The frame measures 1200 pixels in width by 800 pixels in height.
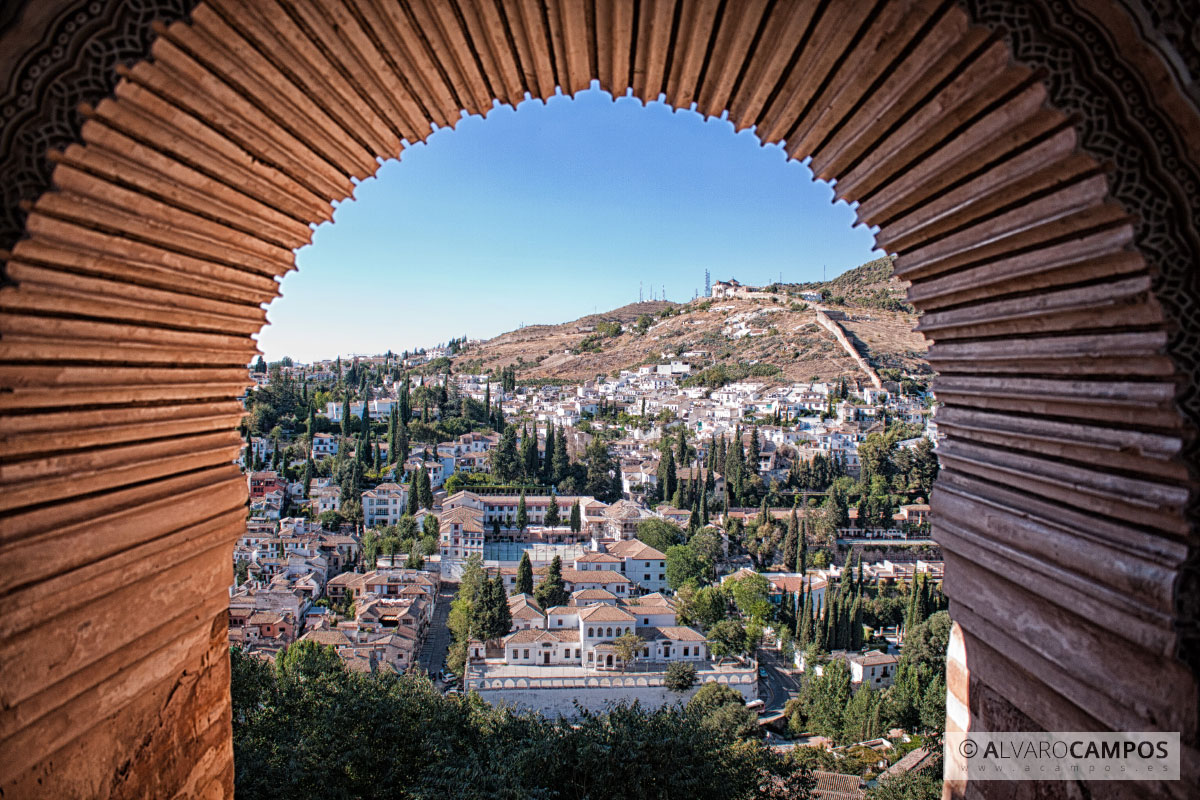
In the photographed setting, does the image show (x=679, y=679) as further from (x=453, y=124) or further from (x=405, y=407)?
(x=405, y=407)

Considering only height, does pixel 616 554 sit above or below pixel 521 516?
below

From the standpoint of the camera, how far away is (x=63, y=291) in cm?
100

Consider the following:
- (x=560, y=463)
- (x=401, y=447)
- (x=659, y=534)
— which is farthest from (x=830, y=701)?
(x=401, y=447)

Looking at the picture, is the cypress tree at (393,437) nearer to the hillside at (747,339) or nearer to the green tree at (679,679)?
the green tree at (679,679)

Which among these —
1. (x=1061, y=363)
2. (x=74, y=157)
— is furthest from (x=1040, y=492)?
(x=74, y=157)

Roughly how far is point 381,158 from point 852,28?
3.01 ft

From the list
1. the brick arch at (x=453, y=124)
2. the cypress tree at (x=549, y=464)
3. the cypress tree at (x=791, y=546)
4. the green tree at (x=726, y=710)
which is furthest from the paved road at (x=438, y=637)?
the brick arch at (x=453, y=124)

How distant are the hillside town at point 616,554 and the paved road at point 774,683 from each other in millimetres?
64

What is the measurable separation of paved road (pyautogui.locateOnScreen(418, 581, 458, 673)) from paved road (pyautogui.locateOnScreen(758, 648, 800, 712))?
7412 mm

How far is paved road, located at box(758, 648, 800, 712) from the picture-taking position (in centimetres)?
1574

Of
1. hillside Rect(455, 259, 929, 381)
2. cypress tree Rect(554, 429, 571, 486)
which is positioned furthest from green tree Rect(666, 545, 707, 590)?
hillside Rect(455, 259, 929, 381)

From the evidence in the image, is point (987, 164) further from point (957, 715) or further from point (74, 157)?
point (74, 157)

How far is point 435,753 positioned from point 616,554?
52.1 feet

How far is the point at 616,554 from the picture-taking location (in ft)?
70.3
